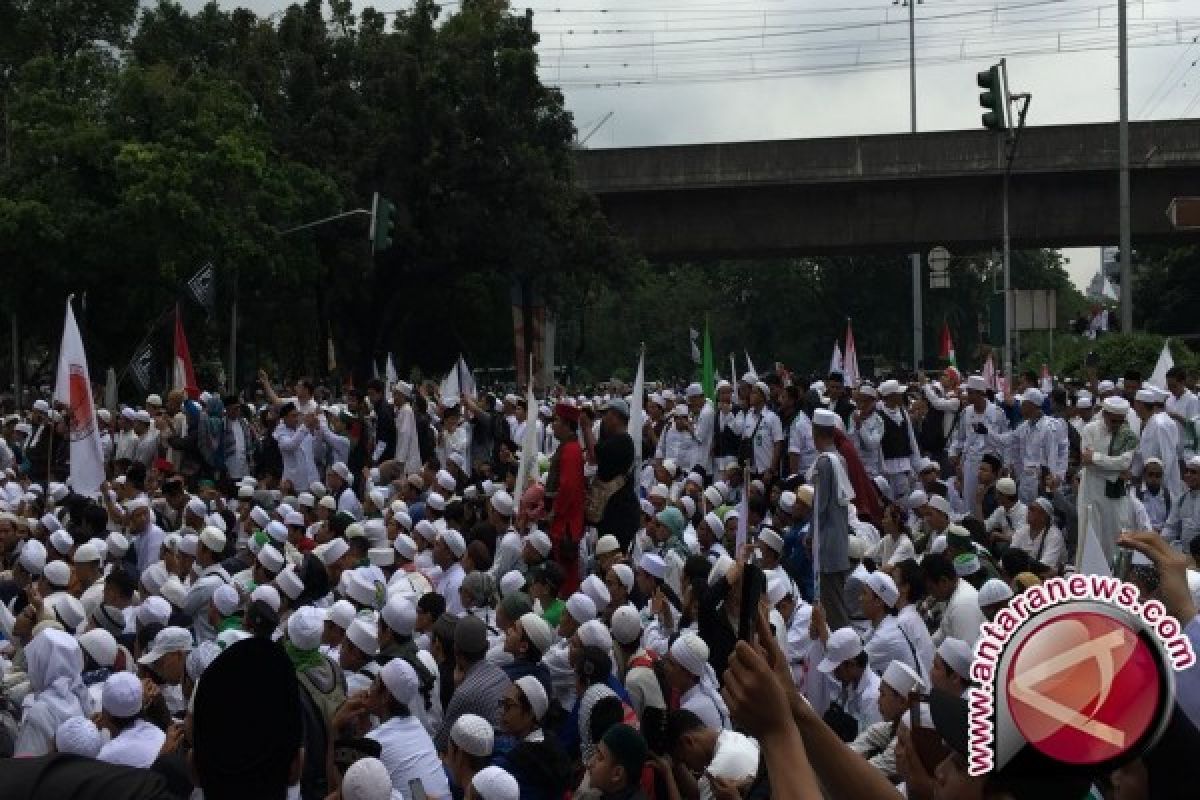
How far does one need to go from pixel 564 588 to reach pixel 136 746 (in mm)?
5415

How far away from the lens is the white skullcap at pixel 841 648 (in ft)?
29.8

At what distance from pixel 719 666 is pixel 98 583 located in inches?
166

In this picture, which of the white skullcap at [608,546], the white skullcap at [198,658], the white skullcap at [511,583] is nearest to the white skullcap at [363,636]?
the white skullcap at [198,658]

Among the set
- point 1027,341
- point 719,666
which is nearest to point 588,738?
point 719,666

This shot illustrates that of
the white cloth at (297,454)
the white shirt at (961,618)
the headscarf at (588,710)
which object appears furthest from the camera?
the white cloth at (297,454)

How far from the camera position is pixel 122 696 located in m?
7.50

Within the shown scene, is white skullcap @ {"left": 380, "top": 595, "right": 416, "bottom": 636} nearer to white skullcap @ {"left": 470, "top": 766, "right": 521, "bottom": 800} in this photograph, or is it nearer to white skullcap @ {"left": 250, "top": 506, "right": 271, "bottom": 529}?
white skullcap @ {"left": 470, "top": 766, "right": 521, "bottom": 800}

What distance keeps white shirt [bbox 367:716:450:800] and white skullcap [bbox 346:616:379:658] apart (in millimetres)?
968

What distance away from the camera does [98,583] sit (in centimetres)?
1154

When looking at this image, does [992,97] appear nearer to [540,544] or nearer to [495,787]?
[540,544]

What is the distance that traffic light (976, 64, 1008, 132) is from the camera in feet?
82.7

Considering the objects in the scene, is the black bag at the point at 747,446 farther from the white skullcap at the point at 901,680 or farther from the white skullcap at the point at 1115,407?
the white skullcap at the point at 901,680

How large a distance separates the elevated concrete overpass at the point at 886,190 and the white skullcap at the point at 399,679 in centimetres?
3992

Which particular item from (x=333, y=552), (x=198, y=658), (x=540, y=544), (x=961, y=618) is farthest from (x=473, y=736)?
(x=333, y=552)
